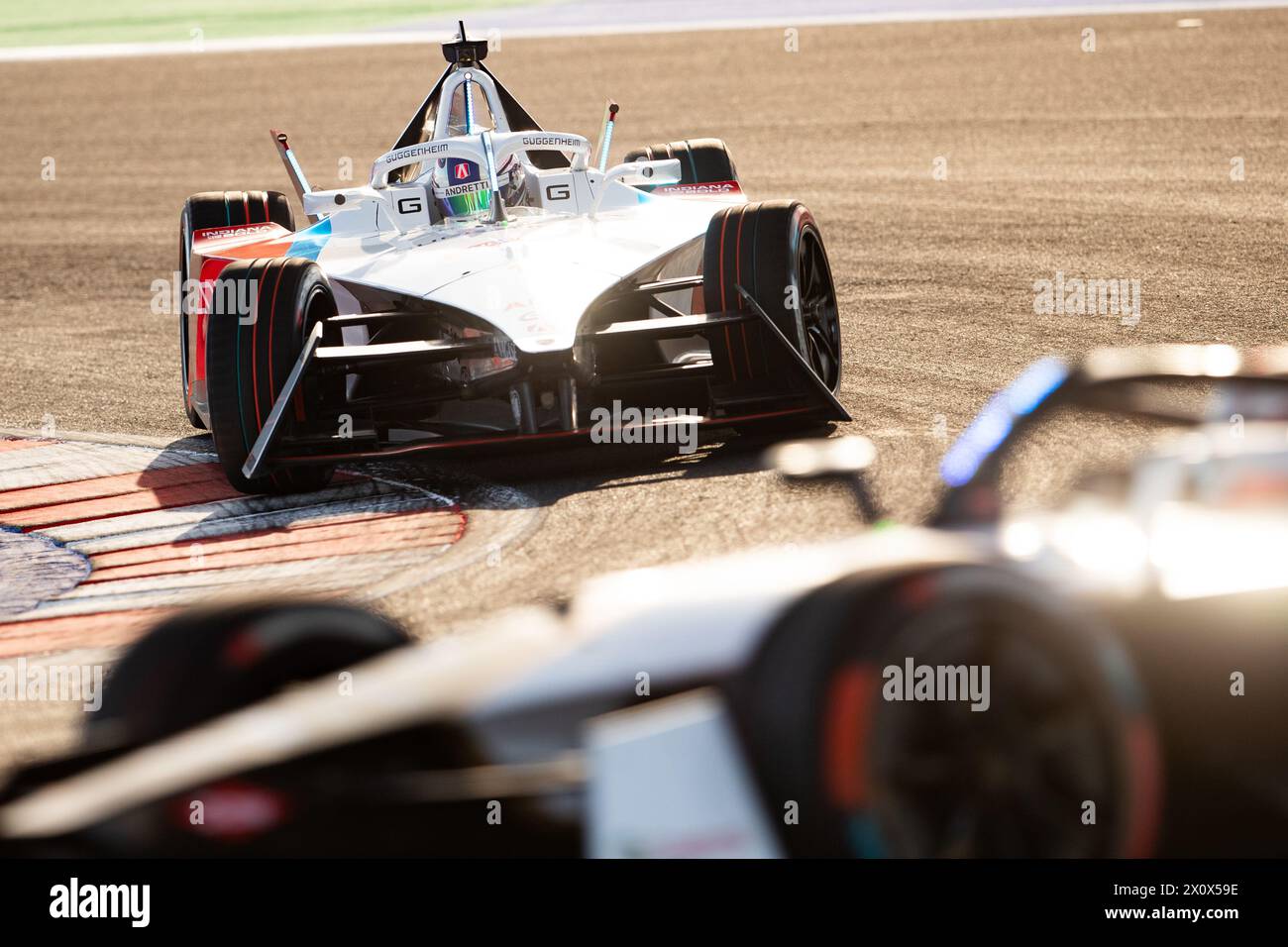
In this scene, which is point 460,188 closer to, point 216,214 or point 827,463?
point 216,214

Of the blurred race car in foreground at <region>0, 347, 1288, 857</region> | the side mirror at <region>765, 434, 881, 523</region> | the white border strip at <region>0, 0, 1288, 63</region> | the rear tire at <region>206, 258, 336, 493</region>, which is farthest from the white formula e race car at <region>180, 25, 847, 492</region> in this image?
the white border strip at <region>0, 0, 1288, 63</region>

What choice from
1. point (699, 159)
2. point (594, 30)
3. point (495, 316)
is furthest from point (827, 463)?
point (594, 30)

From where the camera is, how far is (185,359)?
27.3ft

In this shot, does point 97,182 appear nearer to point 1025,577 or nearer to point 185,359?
point 185,359

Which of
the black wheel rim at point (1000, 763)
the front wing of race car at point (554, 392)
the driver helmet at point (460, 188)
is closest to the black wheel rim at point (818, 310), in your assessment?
the front wing of race car at point (554, 392)

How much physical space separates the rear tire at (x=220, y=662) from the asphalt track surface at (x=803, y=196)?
49.4 inches

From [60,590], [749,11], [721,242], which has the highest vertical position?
[749,11]

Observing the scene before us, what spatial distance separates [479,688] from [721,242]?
14.6ft

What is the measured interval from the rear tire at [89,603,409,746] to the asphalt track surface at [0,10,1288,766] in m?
1.25

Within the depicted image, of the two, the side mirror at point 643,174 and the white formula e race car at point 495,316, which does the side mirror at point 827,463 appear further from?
the side mirror at point 643,174

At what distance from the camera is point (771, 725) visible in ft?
9.14

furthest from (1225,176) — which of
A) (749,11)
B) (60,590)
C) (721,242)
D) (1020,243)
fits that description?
(749,11)

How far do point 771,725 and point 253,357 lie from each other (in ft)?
14.4

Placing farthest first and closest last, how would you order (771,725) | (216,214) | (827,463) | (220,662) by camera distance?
(216,214), (827,463), (220,662), (771,725)
